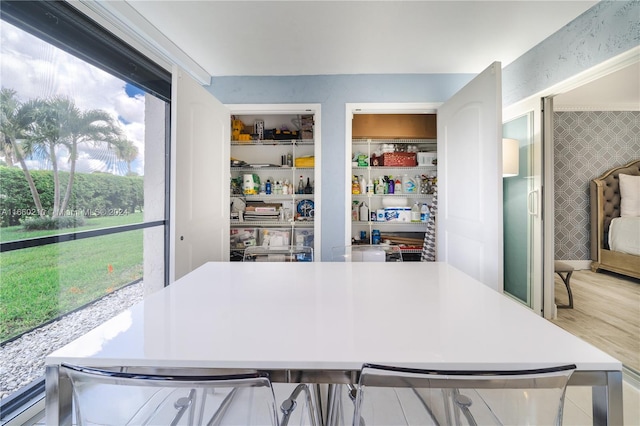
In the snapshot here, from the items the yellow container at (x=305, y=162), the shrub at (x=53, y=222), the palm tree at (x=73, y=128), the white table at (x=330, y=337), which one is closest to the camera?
the white table at (x=330, y=337)

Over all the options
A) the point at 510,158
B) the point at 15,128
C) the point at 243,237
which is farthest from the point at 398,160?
the point at 15,128

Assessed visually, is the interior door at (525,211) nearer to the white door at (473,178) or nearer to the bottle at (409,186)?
the white door at (473,178)

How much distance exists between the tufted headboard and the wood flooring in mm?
633

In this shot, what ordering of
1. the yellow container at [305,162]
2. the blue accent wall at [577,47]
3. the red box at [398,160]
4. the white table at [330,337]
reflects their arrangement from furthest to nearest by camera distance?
the red box at [398,160] < the yellow container at [305,162] < the blue accent wall at [577,47] < the white table at [330,337]

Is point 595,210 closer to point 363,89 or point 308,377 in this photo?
point 363,89

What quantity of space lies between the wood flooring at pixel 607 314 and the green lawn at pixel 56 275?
3690mm

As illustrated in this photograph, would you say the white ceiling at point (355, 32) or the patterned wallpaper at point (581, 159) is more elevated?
the white ceiling at point (355, 32)

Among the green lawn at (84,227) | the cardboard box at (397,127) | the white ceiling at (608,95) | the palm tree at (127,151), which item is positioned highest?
the white ceiling at (608,95)

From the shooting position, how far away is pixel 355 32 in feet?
7.54

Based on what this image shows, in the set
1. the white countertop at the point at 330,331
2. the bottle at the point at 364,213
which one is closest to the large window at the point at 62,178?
the white countertop at the point at 330,331

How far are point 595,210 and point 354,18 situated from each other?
182 inches

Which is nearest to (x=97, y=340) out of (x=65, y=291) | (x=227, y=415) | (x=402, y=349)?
(x=227, y=415)

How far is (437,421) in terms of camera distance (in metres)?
0.65

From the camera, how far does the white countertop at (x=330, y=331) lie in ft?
2.31
